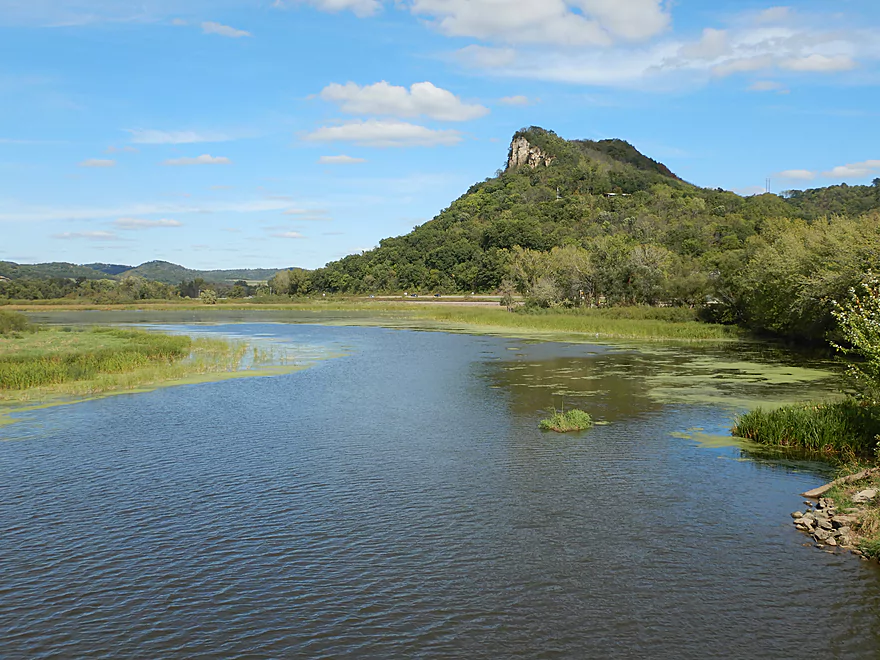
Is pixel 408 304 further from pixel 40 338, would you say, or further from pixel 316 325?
pixel 40 338

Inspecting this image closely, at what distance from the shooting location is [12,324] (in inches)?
2025

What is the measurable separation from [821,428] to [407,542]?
1331 cm

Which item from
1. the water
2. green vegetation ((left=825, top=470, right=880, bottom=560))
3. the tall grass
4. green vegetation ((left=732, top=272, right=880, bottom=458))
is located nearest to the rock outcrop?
green vegetation ((left=825, top=470, right=880, bottom=560))

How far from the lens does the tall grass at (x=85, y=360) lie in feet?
104

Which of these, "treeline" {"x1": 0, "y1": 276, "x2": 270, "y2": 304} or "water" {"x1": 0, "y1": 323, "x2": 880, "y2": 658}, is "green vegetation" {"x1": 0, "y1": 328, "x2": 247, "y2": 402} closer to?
"water" {"x1": 0, "y1": 323, "x2": 880, "y2": 658}

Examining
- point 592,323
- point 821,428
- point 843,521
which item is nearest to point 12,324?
point 592,323

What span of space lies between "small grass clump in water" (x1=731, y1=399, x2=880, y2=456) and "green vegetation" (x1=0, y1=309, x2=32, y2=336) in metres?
47.3

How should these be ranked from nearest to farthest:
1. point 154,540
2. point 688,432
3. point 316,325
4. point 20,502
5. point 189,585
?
1. point 189,585
2. point 154,540
3. point 20,502
4. point 688,432
5. point 316,325

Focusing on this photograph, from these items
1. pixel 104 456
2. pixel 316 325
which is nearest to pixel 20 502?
pixel 104 456

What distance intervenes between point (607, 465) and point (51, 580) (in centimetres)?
1320

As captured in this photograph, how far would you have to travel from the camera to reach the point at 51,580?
11.9m

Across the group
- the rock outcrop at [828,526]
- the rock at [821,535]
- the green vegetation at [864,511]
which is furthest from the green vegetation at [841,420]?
the rock at [821,535]

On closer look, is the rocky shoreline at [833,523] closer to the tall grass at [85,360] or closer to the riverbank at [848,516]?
the riverbank at [848,516]

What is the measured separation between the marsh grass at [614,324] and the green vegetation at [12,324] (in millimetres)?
43866
